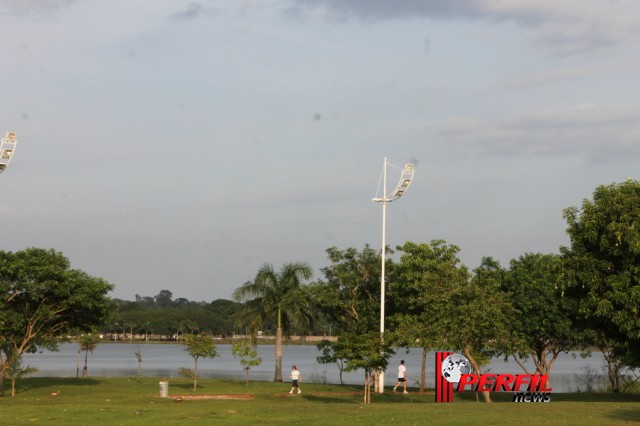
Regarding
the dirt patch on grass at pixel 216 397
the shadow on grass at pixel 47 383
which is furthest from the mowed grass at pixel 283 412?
the shadow on grass at pixel 47 383

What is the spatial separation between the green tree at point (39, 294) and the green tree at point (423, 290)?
50.4ft

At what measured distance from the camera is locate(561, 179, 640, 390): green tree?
103 feet

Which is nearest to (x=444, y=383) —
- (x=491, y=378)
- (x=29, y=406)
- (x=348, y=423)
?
(x=491, y=378)

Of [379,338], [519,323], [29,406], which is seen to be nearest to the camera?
[29,406]

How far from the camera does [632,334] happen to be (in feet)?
105

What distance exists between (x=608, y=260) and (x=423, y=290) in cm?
1567

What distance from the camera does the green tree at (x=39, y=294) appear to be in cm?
4462

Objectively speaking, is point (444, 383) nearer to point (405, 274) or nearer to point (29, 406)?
point (405, 274)

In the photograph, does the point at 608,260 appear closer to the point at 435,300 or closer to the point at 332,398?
the point at 435,300

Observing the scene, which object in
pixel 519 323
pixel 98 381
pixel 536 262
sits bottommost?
pixel 98 381

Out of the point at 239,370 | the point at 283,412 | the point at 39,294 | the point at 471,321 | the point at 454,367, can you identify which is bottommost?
the point at 239,370

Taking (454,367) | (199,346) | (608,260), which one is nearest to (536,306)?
(454,367)

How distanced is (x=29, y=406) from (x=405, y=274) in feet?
69.7

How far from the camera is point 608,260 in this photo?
32.5m
